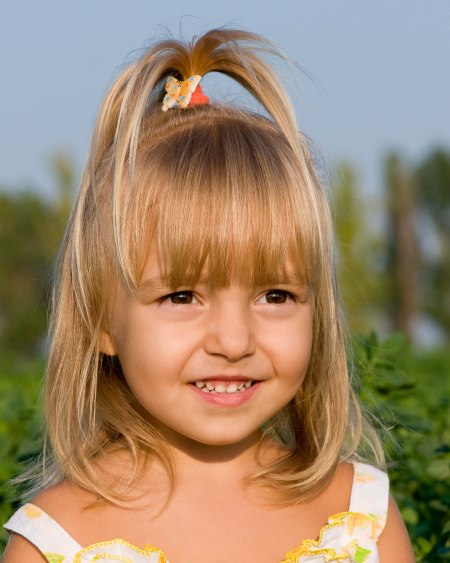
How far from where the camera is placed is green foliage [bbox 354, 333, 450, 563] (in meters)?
2.97

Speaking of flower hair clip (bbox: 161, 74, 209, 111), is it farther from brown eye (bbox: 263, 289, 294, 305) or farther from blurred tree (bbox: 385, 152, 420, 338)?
blurred tree (bbox: 385, 152, 420, 338)

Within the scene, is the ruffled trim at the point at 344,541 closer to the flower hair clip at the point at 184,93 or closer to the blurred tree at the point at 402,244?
the flower hair clip at the point at 184,93

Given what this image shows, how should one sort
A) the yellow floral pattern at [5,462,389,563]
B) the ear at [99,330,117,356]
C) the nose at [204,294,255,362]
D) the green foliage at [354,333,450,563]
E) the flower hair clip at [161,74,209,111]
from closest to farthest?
the nose at [204,294,255,362] < the yellow floral pattern at [5,462,389,563] < the ear at [99,330,117,356] < the flower hair clip at [161,74,209,111] < the green foliage at [354,333,450,563]

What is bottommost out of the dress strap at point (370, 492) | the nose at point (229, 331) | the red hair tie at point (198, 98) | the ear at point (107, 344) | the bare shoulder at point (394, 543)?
the bare shoulder at point (394, 543)

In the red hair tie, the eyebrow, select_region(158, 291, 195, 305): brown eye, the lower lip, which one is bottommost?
the lower lip

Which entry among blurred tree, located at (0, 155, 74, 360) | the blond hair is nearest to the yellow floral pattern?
the blond hair

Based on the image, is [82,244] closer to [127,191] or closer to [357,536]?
[127,191]

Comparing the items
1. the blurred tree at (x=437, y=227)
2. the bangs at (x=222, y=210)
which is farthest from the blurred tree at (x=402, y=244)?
the bangs at (x=222, y=210)

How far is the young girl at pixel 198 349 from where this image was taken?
2.36 m

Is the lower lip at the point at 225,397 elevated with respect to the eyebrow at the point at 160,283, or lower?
lower

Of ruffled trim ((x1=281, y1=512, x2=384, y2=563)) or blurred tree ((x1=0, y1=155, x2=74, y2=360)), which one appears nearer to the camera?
ruffled trim ((x1=281, y1=512, x2=384, y2=563))

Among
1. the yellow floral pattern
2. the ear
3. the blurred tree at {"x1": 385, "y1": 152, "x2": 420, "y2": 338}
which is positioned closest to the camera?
the yellow floral pattern

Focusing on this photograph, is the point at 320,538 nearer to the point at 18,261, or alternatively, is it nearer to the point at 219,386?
the point at 219,386

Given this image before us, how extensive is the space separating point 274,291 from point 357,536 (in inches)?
25.5
